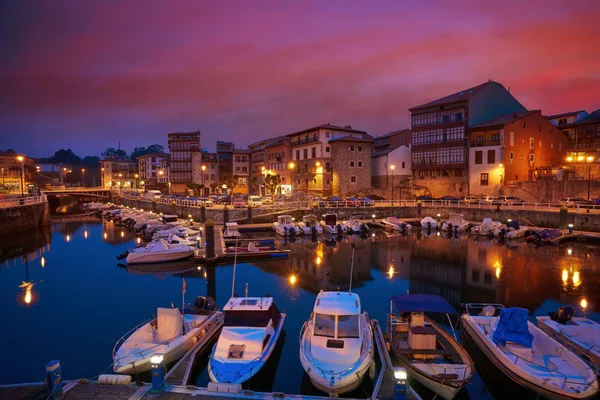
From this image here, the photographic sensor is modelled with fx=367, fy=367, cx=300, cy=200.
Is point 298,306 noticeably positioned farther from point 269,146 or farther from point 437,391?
point 269,146

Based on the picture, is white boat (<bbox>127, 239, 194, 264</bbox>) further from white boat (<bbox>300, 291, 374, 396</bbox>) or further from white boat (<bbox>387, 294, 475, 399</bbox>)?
white boat (<bbox>387, 294, 475, 399</bbox>)

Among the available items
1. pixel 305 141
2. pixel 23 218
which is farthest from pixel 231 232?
pixel 305 141

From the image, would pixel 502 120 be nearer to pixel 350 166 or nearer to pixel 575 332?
pixel 350 166

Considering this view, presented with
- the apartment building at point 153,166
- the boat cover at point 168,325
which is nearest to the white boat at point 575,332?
the boat cover at point 168,325

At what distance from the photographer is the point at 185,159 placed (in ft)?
338

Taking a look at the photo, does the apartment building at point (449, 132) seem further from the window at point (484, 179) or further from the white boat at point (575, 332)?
the white boat at point (575, 332)

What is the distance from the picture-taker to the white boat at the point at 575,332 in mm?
13750

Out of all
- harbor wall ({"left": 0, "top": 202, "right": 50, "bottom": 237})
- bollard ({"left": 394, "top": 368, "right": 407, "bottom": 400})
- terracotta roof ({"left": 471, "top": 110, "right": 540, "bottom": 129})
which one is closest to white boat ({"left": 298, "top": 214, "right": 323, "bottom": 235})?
terracotta roof ({"left": 471, "top": 110, "right": 540, "bottom": 129})

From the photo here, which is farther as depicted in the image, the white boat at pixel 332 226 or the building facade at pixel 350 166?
the building facade at pixel 350 166

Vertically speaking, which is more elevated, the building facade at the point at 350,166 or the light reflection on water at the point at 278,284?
the building facade at the point at 350,166

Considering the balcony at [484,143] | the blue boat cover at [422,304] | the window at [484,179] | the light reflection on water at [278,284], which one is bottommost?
the light reflection on water at [278,284]

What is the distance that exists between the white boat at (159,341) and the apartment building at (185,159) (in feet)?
294

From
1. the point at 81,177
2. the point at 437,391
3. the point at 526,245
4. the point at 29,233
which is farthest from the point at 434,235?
the point at 81,177

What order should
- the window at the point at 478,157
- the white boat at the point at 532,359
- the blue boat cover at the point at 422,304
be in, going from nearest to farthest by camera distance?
the white boat at the point at 532,359 < the blue boat cover at the point at 422,304 < the window at the point at 478,157
